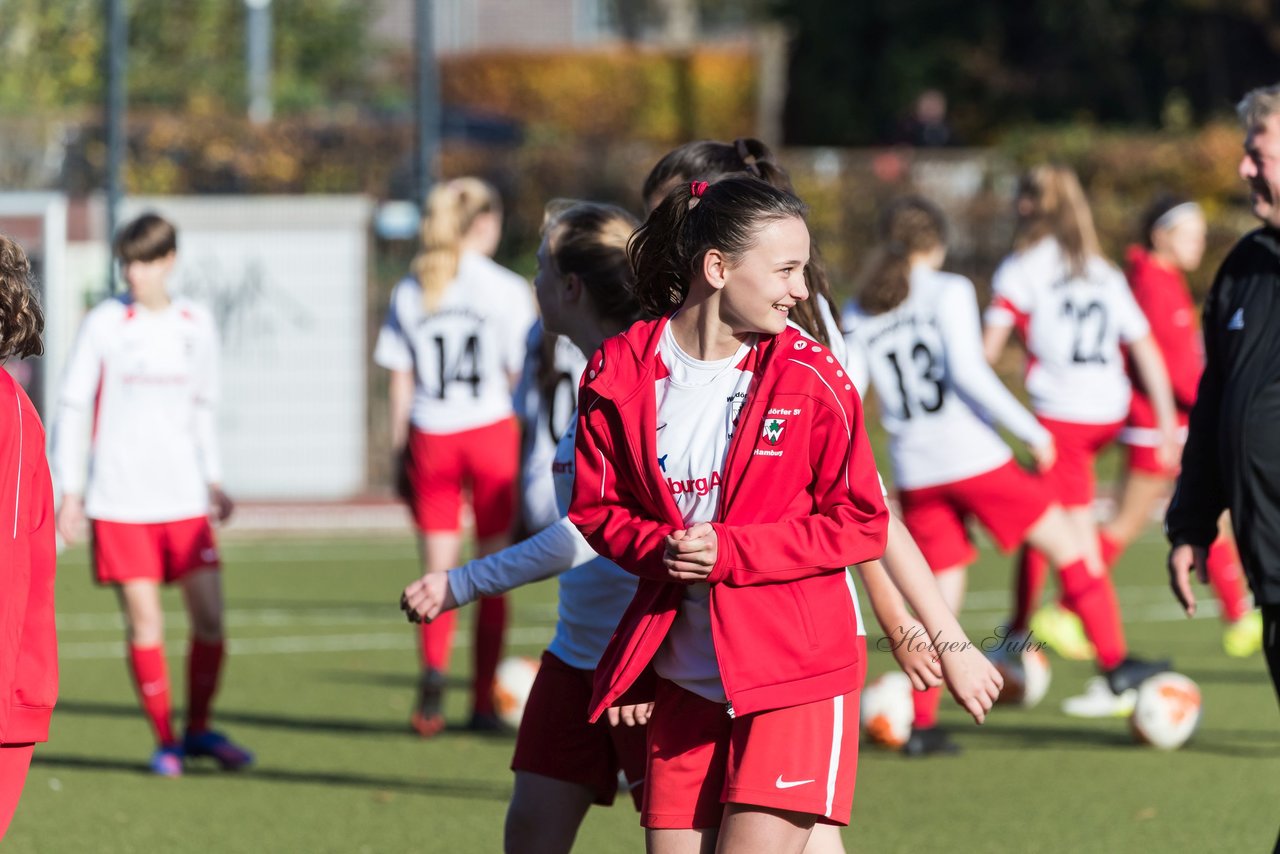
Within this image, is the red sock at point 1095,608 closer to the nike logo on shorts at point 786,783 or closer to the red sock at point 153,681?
the red sock at point 153,681

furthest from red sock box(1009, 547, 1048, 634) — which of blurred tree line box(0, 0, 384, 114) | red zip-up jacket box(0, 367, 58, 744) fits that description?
blurred tree line box(0, 0, 384, 114)

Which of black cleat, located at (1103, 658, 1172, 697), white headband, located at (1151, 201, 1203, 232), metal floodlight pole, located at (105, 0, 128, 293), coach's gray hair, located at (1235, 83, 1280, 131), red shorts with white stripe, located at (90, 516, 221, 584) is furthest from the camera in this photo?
metal floodlight pole, located at (105, 0, 128, 293)

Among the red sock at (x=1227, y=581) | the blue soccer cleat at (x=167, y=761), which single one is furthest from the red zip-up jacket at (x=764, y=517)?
the red sock at (x=1227, y=581)

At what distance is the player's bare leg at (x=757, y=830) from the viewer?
3.72 m

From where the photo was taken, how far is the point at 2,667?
3699 mm

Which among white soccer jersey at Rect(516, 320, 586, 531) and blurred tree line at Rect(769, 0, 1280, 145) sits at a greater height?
blurred tree line at Rect(769, 0, 1280, 145)

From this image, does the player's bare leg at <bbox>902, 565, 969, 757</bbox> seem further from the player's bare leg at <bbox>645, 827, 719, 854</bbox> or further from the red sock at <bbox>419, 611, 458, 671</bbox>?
the player's bare leg at <bbox>645, 827, 719, 854</bbox>

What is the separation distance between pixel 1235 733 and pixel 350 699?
389 centimetres

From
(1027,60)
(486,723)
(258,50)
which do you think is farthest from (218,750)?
(1027,60)

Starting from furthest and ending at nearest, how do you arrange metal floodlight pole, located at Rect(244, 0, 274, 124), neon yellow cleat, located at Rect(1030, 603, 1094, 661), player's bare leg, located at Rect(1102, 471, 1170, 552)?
metal floodlight pole, located at Rect(244, 0, 274, 124) < player's bare leg, located at Rect(1102, 471, 1170, 552) < neon yellow cleat, located at Rect(1030, 603, 1094, 661)

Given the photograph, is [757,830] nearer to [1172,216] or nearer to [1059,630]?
[1059,630]

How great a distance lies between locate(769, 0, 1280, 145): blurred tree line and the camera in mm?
25688

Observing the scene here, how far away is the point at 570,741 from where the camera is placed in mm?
4531

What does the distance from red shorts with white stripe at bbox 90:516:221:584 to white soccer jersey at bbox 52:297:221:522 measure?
0.12 feet
